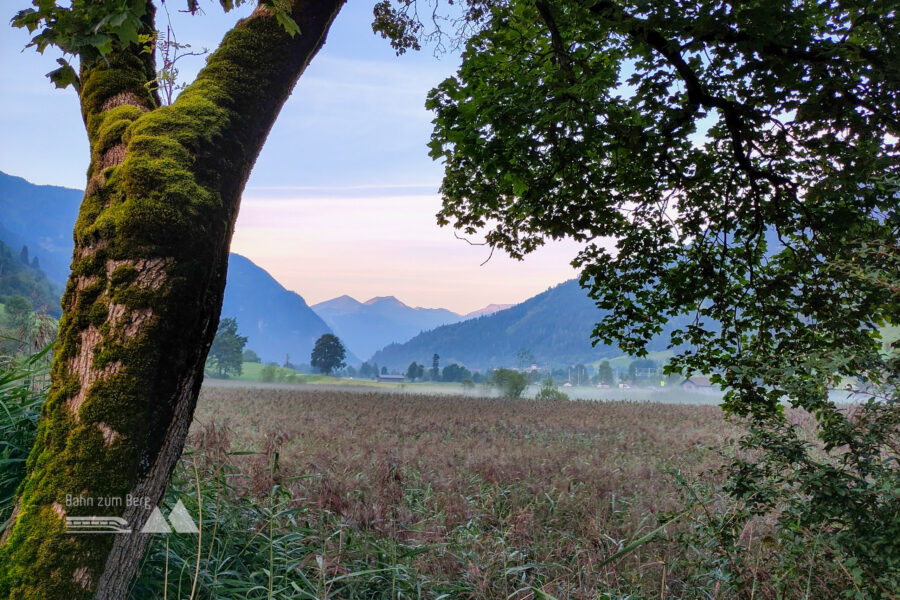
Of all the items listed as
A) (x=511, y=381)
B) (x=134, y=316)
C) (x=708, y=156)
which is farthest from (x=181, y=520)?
(x=511, y=381)

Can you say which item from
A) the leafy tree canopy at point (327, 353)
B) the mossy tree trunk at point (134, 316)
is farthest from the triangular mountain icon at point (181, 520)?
the leafy tree canopy at point (327, 353)

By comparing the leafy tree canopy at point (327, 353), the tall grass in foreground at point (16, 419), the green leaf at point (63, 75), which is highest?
the green leaf at point (63, 75)

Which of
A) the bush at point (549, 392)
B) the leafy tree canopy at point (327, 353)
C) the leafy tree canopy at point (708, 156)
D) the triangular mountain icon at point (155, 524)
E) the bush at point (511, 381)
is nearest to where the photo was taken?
the triangular mountain icon at point (155, 524)

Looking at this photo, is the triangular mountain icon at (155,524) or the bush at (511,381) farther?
the bush at (511,381)

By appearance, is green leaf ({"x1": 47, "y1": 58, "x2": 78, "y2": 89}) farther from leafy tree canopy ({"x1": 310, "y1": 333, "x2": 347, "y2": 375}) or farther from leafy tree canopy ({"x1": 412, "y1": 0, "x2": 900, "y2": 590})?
leafy tree canopy ({"x1": 310, "y1": 333, "x2": 347, "y2": 375})

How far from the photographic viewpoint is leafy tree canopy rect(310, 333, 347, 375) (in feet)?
325

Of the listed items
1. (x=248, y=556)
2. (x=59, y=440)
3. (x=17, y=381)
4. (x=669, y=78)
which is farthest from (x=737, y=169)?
(x=17, y=381)

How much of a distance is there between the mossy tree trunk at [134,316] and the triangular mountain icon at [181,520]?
757 millimetres

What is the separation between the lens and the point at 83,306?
2.87 meters

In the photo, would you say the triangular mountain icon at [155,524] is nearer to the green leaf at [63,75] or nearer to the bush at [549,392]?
the green leaf at [63,75]

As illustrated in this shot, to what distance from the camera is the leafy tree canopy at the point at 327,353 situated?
9900 centimetres

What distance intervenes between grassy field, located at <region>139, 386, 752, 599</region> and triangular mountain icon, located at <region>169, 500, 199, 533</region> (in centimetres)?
14

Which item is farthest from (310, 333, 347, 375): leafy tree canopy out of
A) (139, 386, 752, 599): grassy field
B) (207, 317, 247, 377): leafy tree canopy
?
(139, 386, 752, 599): grassy field

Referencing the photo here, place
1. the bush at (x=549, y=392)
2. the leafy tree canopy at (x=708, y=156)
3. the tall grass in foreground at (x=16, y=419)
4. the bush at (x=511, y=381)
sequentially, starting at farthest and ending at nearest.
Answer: the bush at (x=511, y=381), the bush at (x=549, y=392), the leafy tree canopy at (x=708, y=156), the tall grass in foreground at (x=16, y=419)
